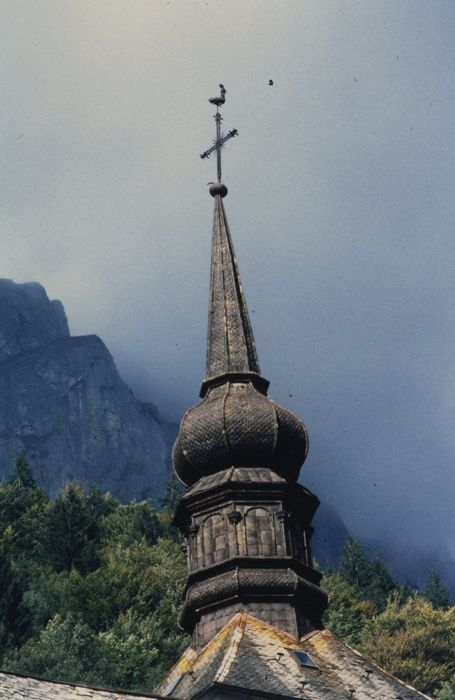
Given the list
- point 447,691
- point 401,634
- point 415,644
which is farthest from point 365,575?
point 447,691

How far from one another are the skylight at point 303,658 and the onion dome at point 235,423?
586 cm

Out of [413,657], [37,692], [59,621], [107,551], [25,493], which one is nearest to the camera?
[37,692]

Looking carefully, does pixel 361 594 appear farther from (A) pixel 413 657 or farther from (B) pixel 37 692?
(B) pixel 37 692

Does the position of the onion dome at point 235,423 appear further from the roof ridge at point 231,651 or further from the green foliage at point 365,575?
the green foliage at point 365,575

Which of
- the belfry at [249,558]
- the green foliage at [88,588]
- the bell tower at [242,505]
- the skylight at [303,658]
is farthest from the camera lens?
the green foliage at [88,588]

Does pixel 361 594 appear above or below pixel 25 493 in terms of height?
below

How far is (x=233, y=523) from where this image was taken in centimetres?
3114

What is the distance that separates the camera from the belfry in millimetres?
27875

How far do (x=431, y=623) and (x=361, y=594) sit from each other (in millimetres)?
14377

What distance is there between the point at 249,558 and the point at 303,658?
9.70 ft

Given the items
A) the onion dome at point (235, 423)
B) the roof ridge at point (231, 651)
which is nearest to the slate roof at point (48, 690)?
the roof ridge at point (231, 651)

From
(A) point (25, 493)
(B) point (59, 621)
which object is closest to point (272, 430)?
(B) point (59, 621)

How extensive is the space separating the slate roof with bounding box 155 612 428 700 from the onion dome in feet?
16.0

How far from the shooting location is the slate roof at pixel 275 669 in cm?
2695
